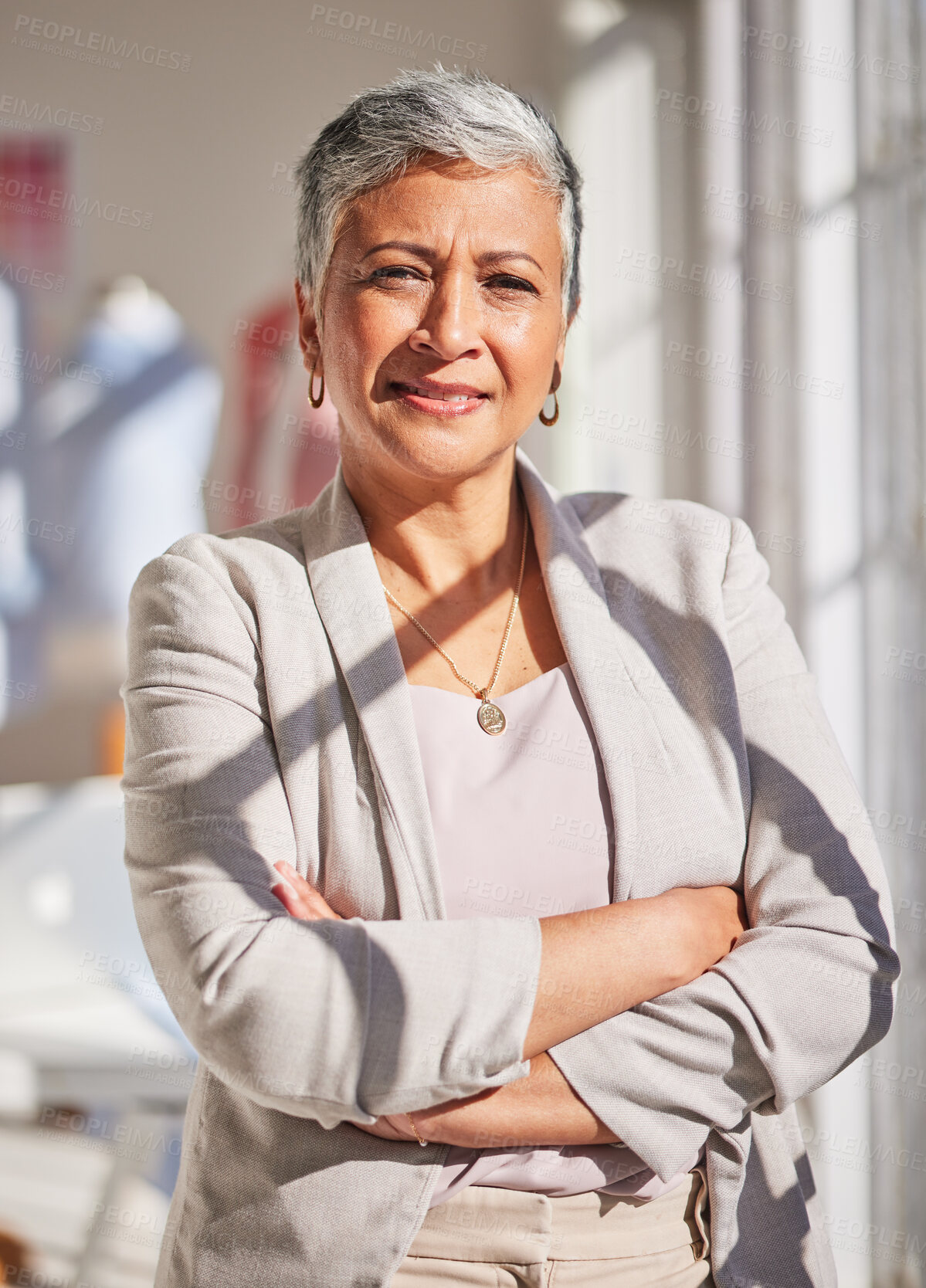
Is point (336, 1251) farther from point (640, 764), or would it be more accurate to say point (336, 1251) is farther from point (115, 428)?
point (115, 428)

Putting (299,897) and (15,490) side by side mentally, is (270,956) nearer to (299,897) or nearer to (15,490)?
(299,897)

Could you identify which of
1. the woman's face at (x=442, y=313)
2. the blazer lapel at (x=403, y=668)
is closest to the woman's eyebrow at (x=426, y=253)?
the woman's face at (x=442, y=313)

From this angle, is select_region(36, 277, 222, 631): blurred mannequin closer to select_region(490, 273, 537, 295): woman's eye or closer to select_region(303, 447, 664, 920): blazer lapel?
select_region(303, 447, 664, 920): blazer lapel

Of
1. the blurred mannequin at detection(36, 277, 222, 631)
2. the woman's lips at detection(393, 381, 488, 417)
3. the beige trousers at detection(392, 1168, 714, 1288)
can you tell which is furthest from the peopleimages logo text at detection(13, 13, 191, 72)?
the beige trousers at detection(392, 1168, 714, 1288)

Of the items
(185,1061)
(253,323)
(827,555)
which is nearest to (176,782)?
(827,555)

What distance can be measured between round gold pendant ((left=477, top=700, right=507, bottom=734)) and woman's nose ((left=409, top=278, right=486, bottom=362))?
434mm

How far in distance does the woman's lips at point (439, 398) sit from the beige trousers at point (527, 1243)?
903mm

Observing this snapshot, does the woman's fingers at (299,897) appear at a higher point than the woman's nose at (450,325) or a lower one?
lower

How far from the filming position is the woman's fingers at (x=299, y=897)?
1.21m

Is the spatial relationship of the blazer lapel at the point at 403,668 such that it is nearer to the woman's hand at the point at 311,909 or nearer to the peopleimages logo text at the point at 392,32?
the woman's hand at the point at 311,909

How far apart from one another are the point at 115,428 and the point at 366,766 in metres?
3.47

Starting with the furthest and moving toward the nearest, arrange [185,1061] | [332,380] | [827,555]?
[185,1061], [827,555], [332,380]

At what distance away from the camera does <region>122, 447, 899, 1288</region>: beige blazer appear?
1.13 m

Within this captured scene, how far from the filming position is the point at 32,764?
4.57m
